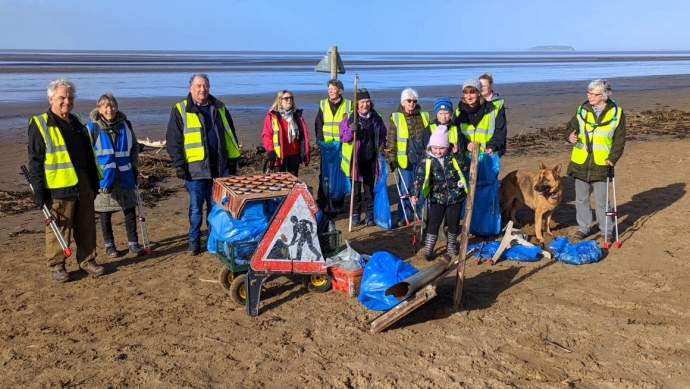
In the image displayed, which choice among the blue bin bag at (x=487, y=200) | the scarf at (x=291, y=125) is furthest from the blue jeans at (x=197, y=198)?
the blue bin bag at (x=487, y=200)

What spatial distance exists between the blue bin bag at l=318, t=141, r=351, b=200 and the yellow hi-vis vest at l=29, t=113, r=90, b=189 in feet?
11.6

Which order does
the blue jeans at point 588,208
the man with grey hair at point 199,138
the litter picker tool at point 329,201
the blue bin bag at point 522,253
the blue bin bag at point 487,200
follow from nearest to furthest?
the man with grey hair at point 199,138
the blue bin bag at point 522,253
the blue jeans at point 588,208
the blue bin bag at point 487,200
the litter picker tool at point 329,201

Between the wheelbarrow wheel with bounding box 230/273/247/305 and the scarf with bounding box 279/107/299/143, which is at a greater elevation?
the scarf with bounding box 279/107/299/143

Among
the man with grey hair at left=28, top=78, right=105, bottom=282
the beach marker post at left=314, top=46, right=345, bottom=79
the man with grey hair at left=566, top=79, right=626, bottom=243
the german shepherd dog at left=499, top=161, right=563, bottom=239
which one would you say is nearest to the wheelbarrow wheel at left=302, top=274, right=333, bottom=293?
the man with grey hair at left=28, top=78, right=105, bottom=282

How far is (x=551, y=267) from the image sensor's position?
7004 mm

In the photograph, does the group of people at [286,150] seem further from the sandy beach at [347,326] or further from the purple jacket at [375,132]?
the sandy beach at [347,326]

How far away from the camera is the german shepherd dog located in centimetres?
794

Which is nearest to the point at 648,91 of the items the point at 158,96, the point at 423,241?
the point at 158,96

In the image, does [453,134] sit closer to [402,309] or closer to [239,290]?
[402,309]

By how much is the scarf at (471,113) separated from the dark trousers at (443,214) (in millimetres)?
1358

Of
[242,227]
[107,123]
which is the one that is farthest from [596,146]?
[107,123]

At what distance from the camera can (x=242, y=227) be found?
5.91 m

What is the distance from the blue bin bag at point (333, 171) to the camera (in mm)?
8672

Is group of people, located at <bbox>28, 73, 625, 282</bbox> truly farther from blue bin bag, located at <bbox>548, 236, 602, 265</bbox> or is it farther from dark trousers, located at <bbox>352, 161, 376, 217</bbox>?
blue bin bag, located at <bbox>548, 236, 602, 265</bbox>
